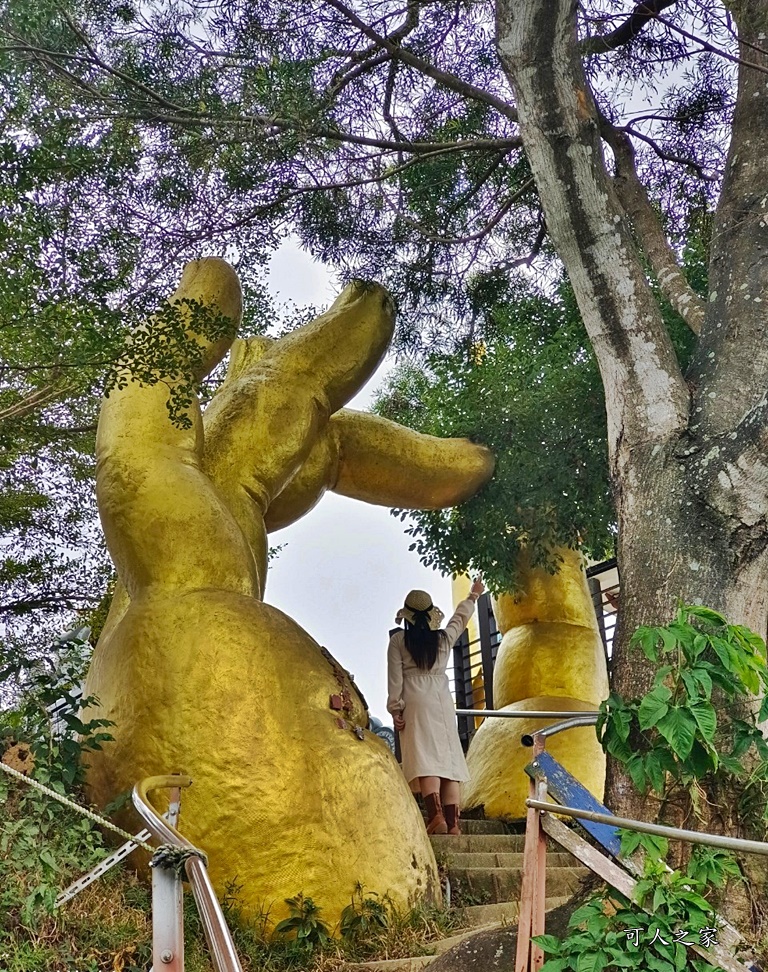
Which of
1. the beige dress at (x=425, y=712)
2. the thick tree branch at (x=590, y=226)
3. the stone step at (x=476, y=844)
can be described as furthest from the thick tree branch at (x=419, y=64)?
the stone step at (x=476, y=844)

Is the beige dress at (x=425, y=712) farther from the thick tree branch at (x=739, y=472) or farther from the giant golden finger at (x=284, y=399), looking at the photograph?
the thick tree branch at (x=739, y=472)

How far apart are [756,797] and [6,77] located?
6361 millimetres

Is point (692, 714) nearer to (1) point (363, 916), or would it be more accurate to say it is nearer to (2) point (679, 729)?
(2) point (679, 729)

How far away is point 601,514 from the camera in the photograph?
24.5 feet

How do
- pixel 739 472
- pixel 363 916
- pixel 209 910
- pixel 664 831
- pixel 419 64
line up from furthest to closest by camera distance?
Answer: pixel 419 64 → pixel 363 916 → pixel 739 472 → pixel 664 831 → pixel 209 910

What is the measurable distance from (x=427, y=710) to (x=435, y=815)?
72 cm

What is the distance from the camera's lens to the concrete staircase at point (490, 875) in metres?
5.54

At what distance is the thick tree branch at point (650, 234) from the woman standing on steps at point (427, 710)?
259cm

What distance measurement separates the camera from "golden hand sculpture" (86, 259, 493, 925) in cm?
532

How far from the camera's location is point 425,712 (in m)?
6.88

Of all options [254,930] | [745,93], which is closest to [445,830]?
[254,930]

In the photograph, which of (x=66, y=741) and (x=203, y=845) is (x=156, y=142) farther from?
(x=203, y=845)

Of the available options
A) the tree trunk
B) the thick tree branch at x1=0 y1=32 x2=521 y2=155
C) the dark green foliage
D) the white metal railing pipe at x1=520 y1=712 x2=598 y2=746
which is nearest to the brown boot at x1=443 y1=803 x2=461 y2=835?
the dark green foliage

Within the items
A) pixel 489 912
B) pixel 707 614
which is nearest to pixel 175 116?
pixel 707 614
